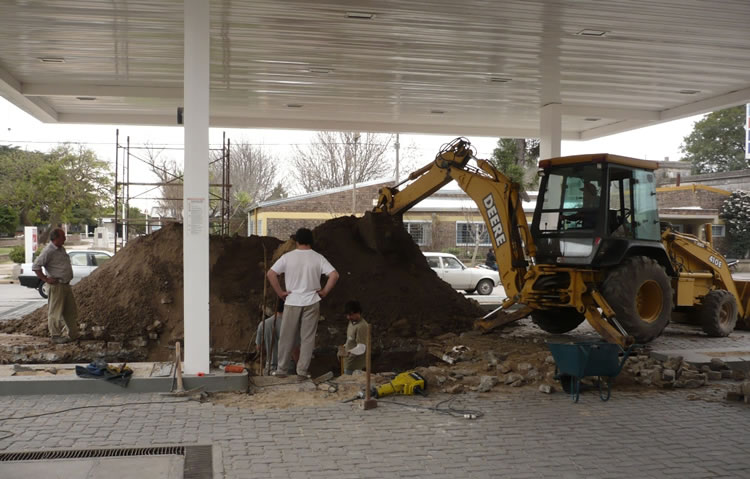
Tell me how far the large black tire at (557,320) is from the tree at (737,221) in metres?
31.2

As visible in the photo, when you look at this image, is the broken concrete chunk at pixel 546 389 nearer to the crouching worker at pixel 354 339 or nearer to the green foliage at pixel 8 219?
the crouching worker at pixel 354 339

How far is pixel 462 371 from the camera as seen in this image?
9.04 meters

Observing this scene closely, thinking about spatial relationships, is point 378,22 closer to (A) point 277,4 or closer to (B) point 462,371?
(A) point 277,4

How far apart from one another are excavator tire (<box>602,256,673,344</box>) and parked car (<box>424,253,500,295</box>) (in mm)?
12141

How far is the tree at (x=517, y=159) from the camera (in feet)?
93.4

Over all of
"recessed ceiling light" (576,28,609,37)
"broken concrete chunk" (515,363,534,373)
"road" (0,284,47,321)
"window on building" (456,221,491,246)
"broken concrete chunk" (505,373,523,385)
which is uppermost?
"recessed ceiling light" (576,28,609,37)

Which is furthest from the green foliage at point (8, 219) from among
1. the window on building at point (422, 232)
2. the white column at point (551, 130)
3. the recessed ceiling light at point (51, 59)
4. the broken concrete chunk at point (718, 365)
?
the broken concrete chunk at point (718, 365)

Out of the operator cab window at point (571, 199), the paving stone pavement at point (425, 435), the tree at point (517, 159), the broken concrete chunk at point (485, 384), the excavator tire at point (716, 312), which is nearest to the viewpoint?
the paving stone pavement at point (425, 435)

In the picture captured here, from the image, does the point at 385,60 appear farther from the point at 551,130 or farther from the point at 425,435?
the point at 425,435

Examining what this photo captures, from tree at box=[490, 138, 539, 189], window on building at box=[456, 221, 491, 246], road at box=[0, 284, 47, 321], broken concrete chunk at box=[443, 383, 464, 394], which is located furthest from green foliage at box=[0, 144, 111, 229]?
broken concrete chunk at box=[443, 383, 464, 394]

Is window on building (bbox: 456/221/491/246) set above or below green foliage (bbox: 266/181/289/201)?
below

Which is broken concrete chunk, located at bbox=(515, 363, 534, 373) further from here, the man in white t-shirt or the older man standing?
the older man standing

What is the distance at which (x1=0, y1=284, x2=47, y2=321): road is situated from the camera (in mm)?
15642

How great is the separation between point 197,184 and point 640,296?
740 centimetres
